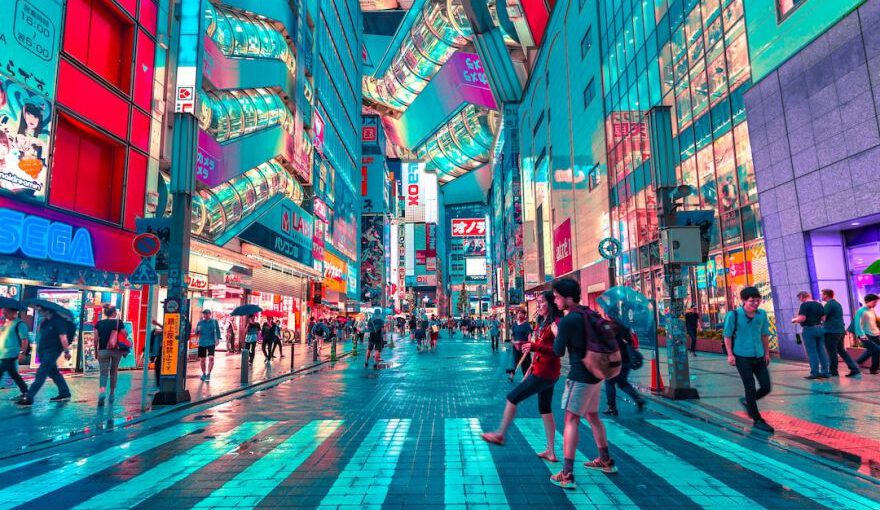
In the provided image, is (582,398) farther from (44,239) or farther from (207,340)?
(44,239)

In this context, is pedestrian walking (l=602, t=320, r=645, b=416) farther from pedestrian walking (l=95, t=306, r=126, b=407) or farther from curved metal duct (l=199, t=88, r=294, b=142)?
curved metal duct (l=199, t=88, r=294, b=142)

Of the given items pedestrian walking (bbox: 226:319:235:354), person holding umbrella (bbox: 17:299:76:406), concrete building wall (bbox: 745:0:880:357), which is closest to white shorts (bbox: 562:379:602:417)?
person holding umbrella (bbox: 17:299:76:406)

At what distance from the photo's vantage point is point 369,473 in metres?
4.91

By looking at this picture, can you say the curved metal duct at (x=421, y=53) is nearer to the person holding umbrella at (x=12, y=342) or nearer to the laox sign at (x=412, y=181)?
the laox sign at (x=412, y=181)

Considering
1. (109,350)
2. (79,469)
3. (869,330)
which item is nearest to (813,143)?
(869,330)

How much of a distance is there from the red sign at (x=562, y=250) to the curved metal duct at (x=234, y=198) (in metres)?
21.3

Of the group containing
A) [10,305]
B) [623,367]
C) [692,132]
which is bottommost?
[623,367]

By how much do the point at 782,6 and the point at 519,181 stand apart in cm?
5094

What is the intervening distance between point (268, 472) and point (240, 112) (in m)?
24.9

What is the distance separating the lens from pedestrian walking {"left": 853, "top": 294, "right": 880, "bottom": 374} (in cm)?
1088

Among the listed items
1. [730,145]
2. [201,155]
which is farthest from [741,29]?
[201,155]

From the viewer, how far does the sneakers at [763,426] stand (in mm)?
6527

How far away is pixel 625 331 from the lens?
26.3 ft

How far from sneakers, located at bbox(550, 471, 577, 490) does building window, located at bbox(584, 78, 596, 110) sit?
110ft
